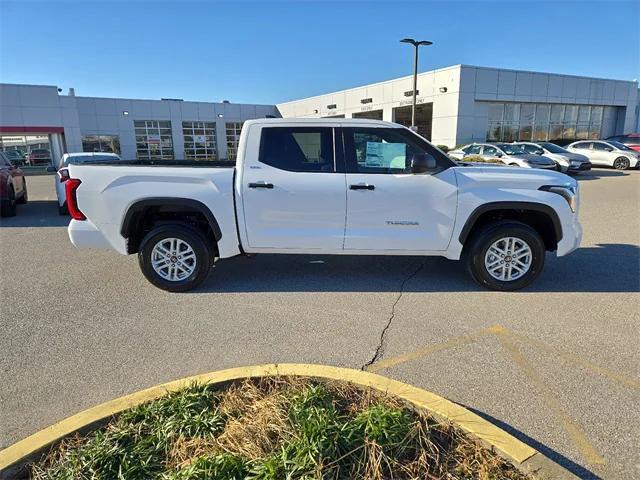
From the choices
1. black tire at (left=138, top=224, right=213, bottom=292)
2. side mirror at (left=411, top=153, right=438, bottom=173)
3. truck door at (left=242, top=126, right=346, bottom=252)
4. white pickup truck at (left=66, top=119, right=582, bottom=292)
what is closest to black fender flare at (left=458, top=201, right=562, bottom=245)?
white pickup truck at (left=66, top=119, right=582, bottom=292)

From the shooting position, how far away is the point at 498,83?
2866 centimetres

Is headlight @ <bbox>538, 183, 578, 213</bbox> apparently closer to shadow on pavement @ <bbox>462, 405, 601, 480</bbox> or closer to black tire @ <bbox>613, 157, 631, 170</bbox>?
shadow on pavement @ <bbox>462, 405, 601, 480</bbox>

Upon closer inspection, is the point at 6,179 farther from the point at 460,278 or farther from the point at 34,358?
the point at 460,278

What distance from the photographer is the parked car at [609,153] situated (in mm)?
21656

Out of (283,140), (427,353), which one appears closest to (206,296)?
(283,140)

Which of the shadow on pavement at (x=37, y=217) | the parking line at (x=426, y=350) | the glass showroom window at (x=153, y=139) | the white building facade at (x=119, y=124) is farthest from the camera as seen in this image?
the glass showroom window at (x=153, y=139)

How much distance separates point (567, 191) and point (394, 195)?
201 cm

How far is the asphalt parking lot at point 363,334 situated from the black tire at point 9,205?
4704 millimetres

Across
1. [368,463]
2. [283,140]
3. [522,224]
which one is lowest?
[368,463]

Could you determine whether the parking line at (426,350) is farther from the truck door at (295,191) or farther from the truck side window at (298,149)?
the truck side window at (298,149)

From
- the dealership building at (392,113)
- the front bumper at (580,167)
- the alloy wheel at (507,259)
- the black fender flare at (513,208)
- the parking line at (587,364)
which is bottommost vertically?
the parking line at (587,364)

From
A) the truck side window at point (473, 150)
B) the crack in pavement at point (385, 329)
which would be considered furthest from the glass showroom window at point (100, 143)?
the crack in pavement at point (385, 329)

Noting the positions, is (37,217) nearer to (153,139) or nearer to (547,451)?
(547,451)

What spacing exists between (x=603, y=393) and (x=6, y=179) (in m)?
12.2
